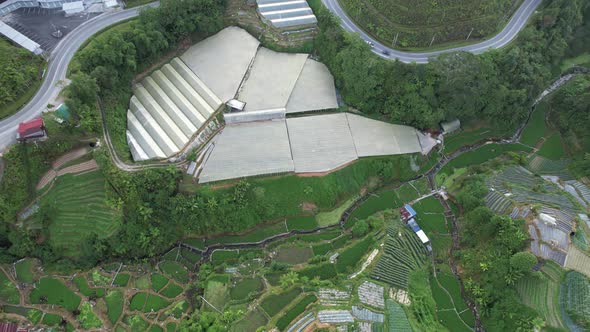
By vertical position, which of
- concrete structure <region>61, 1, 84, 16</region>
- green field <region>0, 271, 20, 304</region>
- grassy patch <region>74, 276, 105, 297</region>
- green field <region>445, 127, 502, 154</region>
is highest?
concrete structure <region>61, 1, 84, 16</region>

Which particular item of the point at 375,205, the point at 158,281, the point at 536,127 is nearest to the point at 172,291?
the point at 158,281

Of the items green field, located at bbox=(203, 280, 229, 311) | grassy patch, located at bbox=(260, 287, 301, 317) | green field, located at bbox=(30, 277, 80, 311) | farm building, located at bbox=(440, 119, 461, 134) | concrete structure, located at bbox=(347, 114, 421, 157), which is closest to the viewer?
grassy patch, located at bbox=(260, 287, 301, 317)

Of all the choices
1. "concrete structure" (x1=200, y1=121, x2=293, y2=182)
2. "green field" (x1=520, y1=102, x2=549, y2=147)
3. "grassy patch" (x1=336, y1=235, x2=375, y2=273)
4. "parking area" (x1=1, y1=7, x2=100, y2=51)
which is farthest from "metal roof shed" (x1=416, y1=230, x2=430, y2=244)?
"parking area" (x1=1, y1=7, x2=100, y2=51)

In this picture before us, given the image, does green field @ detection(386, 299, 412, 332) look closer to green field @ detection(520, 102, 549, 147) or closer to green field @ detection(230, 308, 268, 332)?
green field @ detection(230, 308, 268, 332)

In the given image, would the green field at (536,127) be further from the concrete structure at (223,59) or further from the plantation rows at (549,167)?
the concrete structure at (223,59)

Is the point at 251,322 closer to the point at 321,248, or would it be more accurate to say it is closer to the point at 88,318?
the point at 321,248

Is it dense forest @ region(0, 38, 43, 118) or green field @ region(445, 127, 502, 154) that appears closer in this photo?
dense forest @ region(0, 38, 43, 118)
